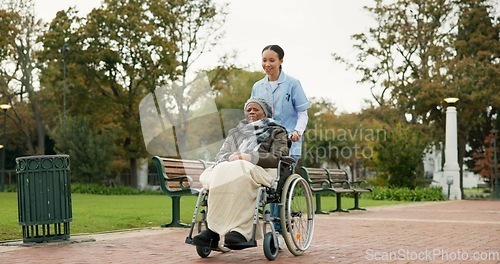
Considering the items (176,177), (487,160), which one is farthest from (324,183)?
(487,160)

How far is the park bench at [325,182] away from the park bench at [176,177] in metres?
3.89

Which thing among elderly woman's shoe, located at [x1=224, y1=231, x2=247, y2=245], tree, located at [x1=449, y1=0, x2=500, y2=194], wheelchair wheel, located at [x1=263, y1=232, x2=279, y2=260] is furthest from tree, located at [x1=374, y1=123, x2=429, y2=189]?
elderly woman's shoe, located at [x1=224, y1=231, x2=247, y2=245]

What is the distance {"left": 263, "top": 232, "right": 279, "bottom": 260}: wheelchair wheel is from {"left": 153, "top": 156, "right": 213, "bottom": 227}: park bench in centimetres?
329

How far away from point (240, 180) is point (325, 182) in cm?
920

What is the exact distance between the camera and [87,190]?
30625 millimetres

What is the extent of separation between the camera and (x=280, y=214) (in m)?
5.95

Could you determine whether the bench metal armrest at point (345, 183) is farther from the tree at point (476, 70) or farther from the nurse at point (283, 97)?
the tree at point (476, 70)

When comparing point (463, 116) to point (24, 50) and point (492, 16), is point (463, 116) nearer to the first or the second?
point (492, 16)

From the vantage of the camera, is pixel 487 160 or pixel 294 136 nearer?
pixel 294 136

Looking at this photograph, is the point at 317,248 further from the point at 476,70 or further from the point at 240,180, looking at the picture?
the point at 476,70

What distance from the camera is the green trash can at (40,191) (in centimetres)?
728

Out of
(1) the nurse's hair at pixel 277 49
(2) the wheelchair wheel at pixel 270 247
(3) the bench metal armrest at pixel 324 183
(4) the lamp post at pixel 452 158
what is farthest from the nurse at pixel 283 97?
(4) the lamp post at pixel 452 158

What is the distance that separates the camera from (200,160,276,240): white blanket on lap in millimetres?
5719

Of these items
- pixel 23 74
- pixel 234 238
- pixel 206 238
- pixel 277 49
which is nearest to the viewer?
pixel 234 238
